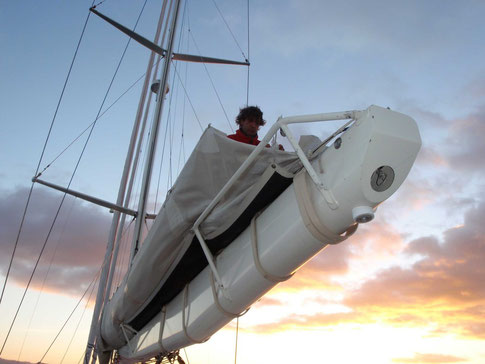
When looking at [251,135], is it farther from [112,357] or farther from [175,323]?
[112,357]

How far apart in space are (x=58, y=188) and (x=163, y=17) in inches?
237

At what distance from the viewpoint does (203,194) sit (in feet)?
9.18

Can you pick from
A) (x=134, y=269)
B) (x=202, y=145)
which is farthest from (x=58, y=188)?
(x=202, y=145)

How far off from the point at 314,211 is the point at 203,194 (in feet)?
3.29

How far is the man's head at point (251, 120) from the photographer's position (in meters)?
3.49

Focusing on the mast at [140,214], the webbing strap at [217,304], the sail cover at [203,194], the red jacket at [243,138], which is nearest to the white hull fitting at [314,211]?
the webbing strap at [217,304]

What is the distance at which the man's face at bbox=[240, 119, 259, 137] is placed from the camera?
11.4 ft

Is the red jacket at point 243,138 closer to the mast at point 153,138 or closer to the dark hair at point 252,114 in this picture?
the dark hair at point 252,114

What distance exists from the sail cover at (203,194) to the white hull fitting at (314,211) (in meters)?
0.20

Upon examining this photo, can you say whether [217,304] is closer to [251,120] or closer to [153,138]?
[251,120]

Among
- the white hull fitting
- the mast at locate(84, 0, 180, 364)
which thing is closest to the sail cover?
the white hull fitting

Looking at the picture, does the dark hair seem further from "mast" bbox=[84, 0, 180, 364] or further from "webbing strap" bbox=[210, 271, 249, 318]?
"mast" bbox=[84, 0, 180, 364]

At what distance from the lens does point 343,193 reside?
187cm

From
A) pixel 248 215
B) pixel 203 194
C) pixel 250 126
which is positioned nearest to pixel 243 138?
pixel 250 126
